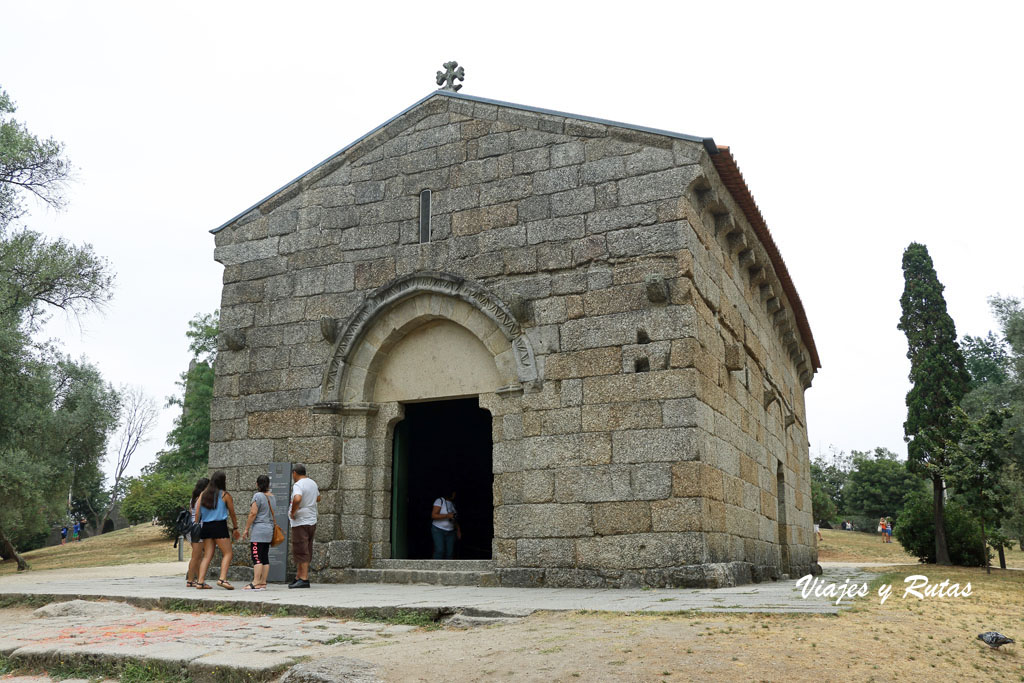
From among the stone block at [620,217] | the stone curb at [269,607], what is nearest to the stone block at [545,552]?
the stone curb at [269,607]

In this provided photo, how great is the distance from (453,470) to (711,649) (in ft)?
34.3

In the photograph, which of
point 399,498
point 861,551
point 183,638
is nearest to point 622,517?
point 399,498

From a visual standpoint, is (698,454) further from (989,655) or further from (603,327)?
(989,655)

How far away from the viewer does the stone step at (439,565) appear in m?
9.13

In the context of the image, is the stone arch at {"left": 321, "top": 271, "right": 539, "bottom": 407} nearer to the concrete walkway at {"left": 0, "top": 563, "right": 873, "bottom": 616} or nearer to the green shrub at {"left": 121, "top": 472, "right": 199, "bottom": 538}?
the concrete walkway at {"left": 0, "top": 563, "right": 873, "bottom": 616}

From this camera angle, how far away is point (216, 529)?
924cm

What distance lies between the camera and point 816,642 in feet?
15.0

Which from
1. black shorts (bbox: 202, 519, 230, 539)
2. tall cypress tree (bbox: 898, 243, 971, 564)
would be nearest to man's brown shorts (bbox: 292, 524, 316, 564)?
black shorts (bbox: 202, 519, 230, 539)

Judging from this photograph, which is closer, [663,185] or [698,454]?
[698,454]

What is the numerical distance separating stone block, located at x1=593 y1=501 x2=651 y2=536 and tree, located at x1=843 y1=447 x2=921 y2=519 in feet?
127

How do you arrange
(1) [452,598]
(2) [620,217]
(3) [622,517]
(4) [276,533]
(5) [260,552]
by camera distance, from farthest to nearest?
(4) [276,533]
(2) [620,217]
(5) [260,552]
(3) [622,517]
(1) [452,598]

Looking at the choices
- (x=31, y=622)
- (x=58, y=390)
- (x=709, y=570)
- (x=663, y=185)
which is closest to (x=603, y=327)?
(x=663, y=185)

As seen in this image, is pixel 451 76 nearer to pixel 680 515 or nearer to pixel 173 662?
pixel 680 515

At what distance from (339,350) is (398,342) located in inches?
28.3
